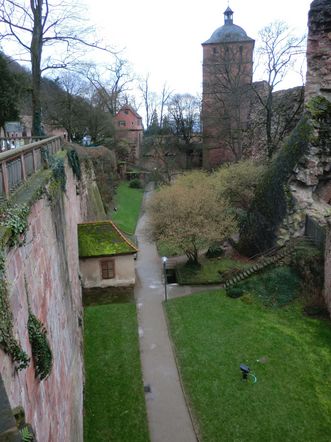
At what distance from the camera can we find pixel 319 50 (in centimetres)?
1867

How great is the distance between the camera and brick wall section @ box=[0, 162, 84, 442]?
4.27 meters

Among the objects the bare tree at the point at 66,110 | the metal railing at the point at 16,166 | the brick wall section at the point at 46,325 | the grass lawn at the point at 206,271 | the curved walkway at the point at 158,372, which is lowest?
the curved walkway at the point at 158,372

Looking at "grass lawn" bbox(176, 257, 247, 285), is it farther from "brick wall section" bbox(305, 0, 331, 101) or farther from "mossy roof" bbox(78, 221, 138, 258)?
"brick wall section" bbox(305, 0, 331, 101)

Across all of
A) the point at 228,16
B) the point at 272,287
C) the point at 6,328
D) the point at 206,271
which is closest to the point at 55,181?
the point at 6,328

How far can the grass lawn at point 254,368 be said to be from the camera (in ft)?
32.5

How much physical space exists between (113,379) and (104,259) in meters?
7.58

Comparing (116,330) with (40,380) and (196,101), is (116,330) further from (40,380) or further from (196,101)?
(196,101)

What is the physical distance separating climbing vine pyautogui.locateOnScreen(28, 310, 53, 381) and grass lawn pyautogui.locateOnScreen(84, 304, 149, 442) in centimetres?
557

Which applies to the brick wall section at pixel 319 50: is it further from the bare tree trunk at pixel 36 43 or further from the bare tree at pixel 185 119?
the bare tree at pixel 185 119

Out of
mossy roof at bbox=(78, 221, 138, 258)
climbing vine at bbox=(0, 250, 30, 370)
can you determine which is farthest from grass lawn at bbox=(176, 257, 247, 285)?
climbing vine at bbox=(0, 250, 30, 370)

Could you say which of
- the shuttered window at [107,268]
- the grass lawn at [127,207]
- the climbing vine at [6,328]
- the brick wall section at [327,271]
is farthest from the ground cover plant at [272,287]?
the climbing vine at [6,328]

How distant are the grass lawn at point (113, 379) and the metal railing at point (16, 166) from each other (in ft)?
22.7

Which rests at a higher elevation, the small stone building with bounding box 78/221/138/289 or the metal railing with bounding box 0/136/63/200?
the metal railing with bounding box 0/136/63/200

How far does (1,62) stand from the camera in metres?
20.9
